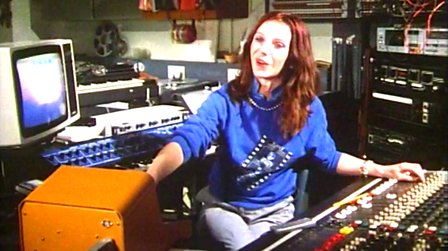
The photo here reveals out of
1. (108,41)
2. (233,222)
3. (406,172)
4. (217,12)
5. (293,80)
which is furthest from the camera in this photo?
(108,41)

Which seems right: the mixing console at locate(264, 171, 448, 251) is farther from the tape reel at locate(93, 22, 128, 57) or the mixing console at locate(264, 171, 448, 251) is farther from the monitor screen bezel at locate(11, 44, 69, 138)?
the tape reel at locate(93, 22, 128, 57)

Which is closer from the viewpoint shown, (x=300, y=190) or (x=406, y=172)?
(x=406, y=172)

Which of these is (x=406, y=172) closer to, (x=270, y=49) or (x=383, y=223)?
(x=383, y=223)

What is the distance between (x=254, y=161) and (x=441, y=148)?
2.03ft

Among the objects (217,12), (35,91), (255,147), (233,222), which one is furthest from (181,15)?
(233,222)

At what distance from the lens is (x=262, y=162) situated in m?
1.68

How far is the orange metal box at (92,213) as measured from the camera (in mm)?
1045

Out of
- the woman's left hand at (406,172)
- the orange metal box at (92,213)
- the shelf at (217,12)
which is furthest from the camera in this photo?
the shelf at (217,12)

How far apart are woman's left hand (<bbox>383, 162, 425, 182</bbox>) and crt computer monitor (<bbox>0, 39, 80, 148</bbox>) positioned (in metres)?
1.01

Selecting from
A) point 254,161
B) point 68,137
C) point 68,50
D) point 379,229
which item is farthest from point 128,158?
point 379,229

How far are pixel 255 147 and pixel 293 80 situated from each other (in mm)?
221

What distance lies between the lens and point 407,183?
4.72ft

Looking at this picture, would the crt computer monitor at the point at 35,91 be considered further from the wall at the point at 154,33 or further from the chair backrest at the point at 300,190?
the chair backrest at the point at 300,190

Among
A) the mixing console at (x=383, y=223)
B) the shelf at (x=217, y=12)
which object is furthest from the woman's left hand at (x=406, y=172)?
the shelf at (x=217, y=12)
